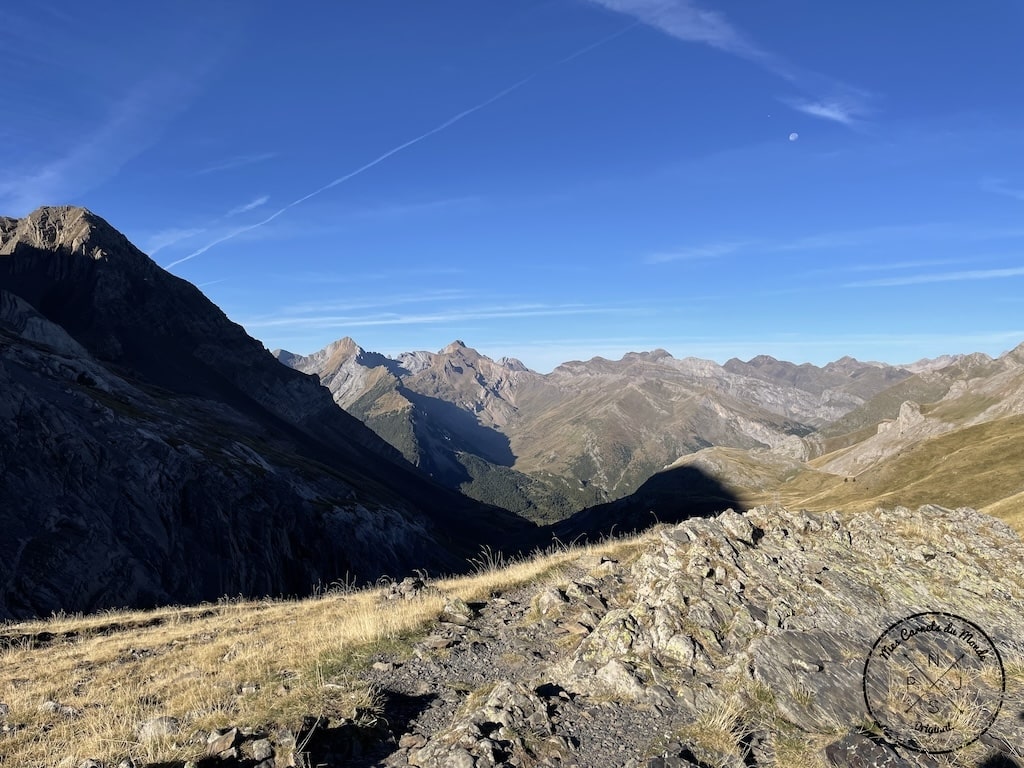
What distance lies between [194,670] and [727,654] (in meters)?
12.5

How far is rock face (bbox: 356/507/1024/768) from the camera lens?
9086mm

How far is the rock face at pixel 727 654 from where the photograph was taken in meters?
9.09

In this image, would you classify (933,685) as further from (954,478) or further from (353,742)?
(954,478)

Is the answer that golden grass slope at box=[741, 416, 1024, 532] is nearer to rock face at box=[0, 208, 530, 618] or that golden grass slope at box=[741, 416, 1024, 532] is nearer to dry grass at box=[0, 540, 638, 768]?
dry grass at box=[0, 540, 638, 768]

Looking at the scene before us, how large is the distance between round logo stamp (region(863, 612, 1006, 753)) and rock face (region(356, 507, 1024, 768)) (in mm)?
61

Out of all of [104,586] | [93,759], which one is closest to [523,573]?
A: [93,759]

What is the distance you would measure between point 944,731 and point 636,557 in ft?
33.9

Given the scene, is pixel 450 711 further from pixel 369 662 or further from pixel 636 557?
pixel 636 557

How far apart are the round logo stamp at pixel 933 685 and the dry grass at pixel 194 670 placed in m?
9.91

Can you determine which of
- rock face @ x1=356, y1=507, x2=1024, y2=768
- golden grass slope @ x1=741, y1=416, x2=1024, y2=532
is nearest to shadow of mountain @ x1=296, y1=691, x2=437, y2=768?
rock face @ x1=356, y1=507, x2=1024, y2=768

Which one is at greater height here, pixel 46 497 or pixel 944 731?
pixel 46 497

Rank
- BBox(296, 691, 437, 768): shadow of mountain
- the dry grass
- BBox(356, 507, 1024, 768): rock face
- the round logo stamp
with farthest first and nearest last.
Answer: the round logo stamp → BBox(356, 507, 1024, 768): rock face → the dry grass → BBox(296, 691, 437, 768): shadow of mountain

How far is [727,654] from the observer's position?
40.5 ft

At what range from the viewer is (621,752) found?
8984mm
